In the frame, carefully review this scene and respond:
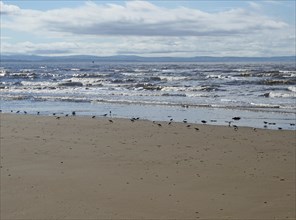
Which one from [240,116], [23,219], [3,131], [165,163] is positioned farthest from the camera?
[240,116]

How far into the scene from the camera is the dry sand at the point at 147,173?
7.05m

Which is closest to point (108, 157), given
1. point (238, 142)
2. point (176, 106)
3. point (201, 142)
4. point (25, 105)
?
point (201, 142)

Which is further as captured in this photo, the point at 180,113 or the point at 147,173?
the point at 180,113

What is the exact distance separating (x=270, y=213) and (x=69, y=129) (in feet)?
30.3

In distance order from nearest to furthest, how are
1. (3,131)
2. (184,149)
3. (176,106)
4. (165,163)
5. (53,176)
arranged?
1. (53,176)
2. (165,163)
3. (184,149)
4. (3,131)
5. (176,106)

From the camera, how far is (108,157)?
10.7 metres

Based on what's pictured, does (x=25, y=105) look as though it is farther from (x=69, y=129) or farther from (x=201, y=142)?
(x=201, y=142)

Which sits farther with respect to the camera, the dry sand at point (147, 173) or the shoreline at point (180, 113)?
the shoreline at point (180, 113)

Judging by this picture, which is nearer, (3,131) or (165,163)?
(165,163)

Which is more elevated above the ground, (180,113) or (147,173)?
(147,173)

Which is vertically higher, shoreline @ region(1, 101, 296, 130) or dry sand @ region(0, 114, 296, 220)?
dry sand @ region(0, 114, 296, 220)

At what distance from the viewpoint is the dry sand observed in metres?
7.05

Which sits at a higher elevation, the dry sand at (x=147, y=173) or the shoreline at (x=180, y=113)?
the dry sand at (x=147, y=173)

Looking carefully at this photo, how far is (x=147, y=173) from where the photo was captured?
917 centimetres
